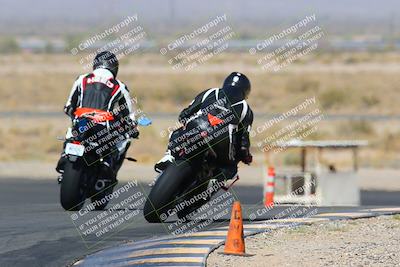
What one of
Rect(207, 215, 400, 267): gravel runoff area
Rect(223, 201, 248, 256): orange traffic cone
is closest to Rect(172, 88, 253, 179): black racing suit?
Rect(207, 215, 400, 267): gravel runoff area

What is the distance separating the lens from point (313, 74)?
73.0 metres

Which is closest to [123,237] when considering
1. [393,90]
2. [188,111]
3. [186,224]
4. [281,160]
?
[186,224]

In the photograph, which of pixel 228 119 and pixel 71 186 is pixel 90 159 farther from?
pixel 228 119

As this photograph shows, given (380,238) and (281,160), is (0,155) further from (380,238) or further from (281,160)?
(380,238)

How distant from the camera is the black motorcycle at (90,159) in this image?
13.6m

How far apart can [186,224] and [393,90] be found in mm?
49755

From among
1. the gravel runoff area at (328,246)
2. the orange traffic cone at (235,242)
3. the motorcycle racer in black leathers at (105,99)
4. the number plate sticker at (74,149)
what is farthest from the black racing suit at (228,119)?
the orange traffic cone at (235,242)

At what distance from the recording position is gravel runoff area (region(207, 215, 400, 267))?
1038 centimetres

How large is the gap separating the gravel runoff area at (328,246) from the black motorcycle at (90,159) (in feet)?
8.87

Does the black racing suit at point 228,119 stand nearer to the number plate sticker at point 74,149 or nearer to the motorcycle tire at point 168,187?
the motorcycle tire at point 168,187

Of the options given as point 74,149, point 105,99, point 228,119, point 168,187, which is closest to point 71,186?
point 74,149

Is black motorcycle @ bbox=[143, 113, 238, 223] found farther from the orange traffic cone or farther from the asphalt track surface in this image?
the orange traffic cone

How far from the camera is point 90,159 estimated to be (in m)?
13.8

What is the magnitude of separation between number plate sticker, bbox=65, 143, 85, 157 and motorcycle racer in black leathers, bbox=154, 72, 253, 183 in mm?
1094
